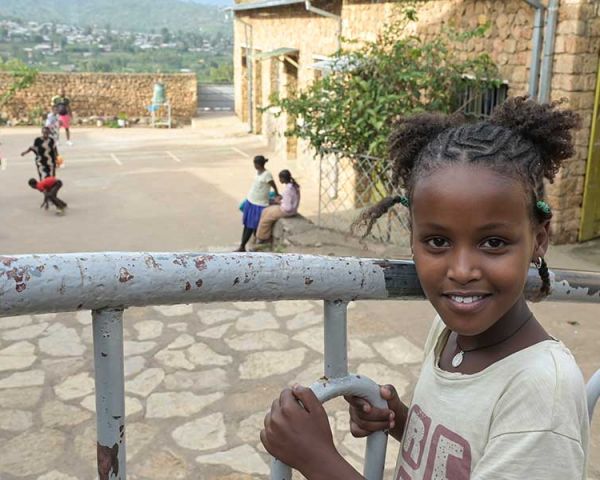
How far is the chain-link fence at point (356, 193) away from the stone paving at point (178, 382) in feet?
7.08

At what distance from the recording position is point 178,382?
12.8 ft

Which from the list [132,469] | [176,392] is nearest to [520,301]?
[132,469]

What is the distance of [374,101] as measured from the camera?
22.6ft

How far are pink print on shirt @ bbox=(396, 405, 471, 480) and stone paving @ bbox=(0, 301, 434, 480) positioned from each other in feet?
7.07

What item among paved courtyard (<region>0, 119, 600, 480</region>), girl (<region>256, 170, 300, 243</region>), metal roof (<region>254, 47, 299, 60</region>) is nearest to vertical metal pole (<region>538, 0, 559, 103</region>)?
paved courtyard (<region>0, 119, 600, 480</region>)

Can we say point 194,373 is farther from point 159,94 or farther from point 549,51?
point 159,94

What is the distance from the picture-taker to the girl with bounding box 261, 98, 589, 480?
85 centimetres

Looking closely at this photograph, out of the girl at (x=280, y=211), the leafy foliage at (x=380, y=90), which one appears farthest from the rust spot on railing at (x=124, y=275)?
the girl at (x=280, y=211)

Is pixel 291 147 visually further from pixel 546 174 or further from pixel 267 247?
pixel 546 174

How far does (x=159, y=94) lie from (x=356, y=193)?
46.5 feet

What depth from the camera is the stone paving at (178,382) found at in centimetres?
316

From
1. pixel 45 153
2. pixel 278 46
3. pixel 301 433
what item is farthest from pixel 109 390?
pixel 278 46

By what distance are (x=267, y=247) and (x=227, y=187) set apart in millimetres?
4140

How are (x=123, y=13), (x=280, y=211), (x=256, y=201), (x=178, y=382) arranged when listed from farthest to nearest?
(x=123, y=13) → (x=256, y=201) → (x=280, y=211) → (x=178, y=382)
